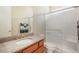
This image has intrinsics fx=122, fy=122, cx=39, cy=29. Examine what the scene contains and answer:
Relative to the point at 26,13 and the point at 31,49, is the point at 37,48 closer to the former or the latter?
the point at 31,49

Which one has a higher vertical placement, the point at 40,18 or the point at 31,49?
the point at 40,18

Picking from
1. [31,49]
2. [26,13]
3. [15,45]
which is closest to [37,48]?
[31,49]

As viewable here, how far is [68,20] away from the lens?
140 centimetres

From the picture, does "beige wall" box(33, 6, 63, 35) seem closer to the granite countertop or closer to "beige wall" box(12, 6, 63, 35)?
"beige wall" box(12, 6, 63, 35)

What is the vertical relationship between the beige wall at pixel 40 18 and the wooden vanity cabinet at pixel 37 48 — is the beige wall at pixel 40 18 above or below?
above

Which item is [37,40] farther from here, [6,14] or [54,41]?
[6,14]

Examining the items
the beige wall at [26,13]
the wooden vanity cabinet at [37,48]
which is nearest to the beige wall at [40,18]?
the beige wall at [26,13]

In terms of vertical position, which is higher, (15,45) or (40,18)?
(40,18)

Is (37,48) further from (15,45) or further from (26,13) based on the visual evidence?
(26,13)

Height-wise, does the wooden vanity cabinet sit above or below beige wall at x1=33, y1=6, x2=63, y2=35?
below

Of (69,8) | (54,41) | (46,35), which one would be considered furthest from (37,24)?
(69,8)

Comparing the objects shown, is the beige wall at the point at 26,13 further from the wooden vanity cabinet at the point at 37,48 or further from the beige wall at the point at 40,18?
the wooden vanity cabinet at the point at 37,48

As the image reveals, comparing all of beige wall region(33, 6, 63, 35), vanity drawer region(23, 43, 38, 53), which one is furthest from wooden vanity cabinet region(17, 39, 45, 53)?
beige wall region(33, 6, 63, 35)

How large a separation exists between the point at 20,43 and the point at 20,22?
237mm
